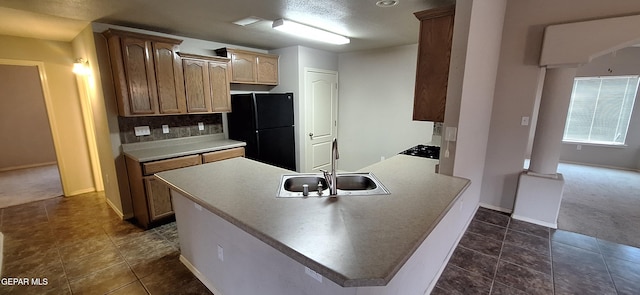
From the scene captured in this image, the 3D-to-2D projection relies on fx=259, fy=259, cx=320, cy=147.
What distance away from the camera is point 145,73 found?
2936 mm

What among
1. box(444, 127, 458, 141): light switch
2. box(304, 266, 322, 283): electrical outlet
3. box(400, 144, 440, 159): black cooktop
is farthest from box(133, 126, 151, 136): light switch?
box(444, 127, 458, 141): light switch

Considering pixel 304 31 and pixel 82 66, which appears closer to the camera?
pixel 304 31

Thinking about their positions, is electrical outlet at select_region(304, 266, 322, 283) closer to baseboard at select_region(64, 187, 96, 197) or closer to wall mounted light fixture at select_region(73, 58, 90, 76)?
wall mounted light fixture at select_region(73, 58, 90, 76)

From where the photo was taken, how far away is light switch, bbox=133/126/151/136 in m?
3.23

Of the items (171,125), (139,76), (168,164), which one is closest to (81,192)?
(171,125)

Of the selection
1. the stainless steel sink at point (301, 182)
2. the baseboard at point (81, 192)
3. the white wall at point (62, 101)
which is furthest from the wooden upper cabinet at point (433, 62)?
the baseboard at point (81, 192)

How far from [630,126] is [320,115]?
637 centimetres

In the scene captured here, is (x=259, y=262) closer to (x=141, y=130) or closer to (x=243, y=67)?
(x=141, y=130)

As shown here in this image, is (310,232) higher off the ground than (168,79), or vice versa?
(168,79)

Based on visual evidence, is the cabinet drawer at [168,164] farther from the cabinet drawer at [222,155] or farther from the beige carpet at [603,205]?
the beige carpet at [603,205]

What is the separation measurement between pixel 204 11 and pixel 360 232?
244 cm

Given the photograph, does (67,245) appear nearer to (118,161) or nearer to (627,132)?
(118,161)

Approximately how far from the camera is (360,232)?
1.20m

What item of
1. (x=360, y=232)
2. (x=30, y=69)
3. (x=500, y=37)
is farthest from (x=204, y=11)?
(x=30, y=69)
